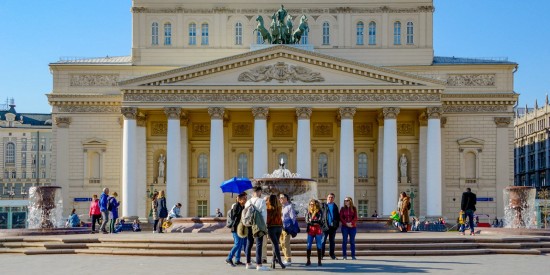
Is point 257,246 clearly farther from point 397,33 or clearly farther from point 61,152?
point 397,33

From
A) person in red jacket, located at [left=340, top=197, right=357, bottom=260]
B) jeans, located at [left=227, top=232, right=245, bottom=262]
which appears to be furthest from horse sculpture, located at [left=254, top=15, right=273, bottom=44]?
jeans, located at [left=227, top=232, right=245, bottom=262]

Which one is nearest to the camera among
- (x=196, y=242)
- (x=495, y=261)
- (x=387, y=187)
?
(x=495, y=261)

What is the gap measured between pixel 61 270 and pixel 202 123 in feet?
135

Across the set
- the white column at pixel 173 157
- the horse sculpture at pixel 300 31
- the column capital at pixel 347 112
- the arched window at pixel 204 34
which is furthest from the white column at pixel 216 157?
the arched window at pixel 204 34

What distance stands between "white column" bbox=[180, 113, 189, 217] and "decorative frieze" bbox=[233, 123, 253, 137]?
12.0ft

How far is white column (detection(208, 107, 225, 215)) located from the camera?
60.8 m

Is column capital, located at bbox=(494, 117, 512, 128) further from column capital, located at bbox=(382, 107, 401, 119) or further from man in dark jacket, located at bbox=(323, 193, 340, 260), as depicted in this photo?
man in dark jacket, located at bbox=(323, 193, 340, 260)

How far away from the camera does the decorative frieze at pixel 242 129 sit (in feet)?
219

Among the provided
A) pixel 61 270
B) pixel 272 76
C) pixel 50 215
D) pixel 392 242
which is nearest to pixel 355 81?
pixel 272 76

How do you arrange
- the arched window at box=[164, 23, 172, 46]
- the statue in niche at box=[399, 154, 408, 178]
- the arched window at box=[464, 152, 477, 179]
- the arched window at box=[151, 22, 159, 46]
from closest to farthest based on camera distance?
the statue in niche at box=[399, 154, 408, 178]
the arched window at box=[464, 152, 477, 179]
the arched window at box=[151, 22, 159, 46]
the arched window at box=[164, 23, 172, 46]

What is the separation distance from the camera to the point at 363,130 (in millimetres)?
66750

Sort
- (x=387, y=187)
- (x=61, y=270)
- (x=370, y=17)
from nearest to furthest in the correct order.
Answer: (x=61, y=270) < (x=387, y=187) < (x=370, y=17)

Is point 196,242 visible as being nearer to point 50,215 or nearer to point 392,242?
point 392,242

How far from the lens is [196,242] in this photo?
3147 cm
